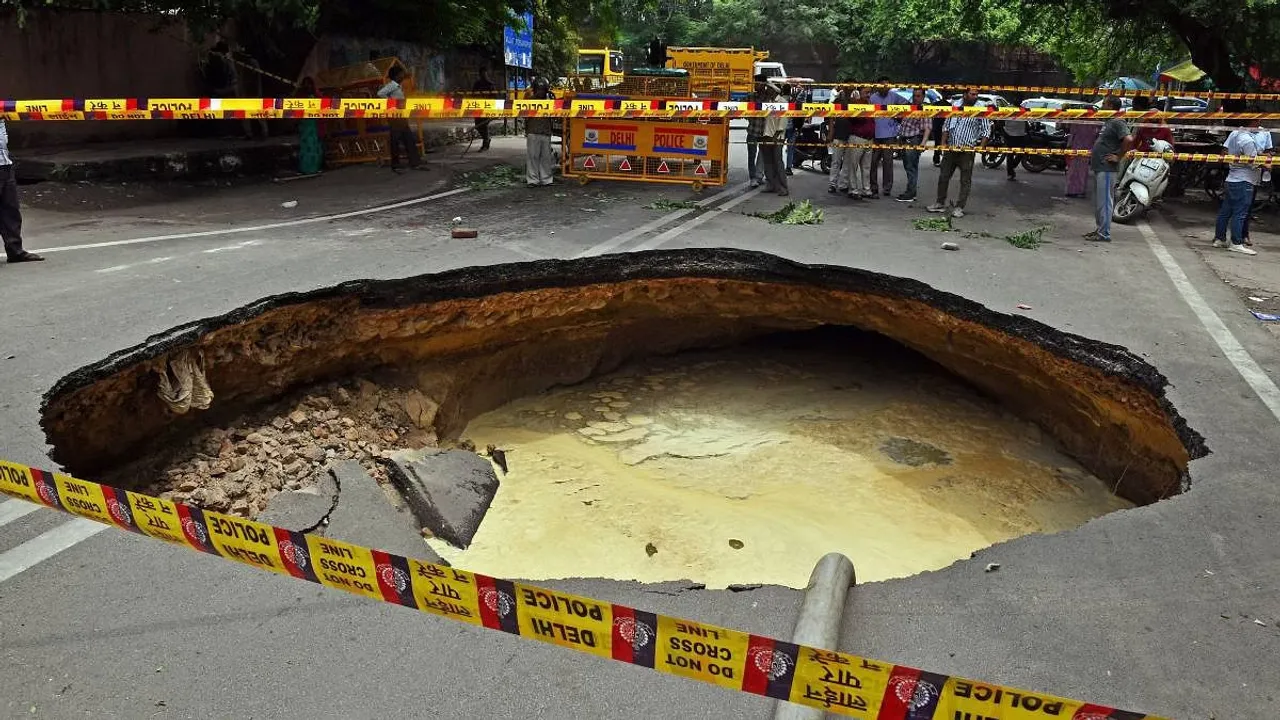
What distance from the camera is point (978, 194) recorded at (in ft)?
42.7

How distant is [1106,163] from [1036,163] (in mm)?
7631

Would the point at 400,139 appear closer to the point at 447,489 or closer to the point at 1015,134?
the point at 447,489

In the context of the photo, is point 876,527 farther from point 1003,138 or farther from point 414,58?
point 414,58

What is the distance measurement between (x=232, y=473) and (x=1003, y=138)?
53.2 feet

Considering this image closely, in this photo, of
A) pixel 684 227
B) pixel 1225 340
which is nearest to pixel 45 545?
pixel 684 227

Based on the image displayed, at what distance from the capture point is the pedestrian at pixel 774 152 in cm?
1145

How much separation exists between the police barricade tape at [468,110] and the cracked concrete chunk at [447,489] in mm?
4801

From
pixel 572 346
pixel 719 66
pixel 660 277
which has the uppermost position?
pixel 719 66

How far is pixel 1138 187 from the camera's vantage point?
1112 cm

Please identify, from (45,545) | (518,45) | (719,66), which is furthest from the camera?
(518,45)

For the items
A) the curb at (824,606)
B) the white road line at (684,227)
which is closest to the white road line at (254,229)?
the white road line at (684,227)

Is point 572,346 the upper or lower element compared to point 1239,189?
lower

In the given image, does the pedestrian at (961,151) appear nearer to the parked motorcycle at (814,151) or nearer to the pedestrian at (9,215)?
the parked motorcycle at (814,151)

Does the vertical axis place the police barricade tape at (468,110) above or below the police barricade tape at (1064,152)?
above
